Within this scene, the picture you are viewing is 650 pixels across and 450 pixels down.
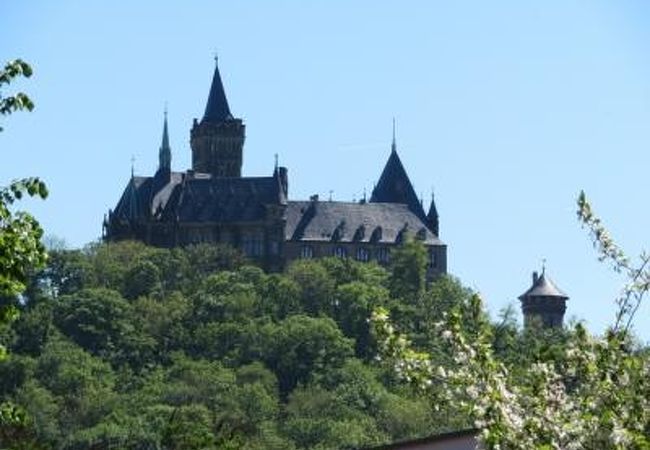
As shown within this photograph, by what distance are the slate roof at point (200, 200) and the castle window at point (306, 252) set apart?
3128mm

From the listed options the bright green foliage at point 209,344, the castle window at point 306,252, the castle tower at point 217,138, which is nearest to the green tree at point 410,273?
the bright green foliage at point 209,344

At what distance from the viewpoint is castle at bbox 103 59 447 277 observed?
172 meters

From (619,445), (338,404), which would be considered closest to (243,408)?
(338,404)

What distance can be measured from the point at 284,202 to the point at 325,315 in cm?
903

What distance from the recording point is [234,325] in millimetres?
166500

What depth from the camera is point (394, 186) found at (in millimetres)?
185000

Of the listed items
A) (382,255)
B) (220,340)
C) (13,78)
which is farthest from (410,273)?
(13,78)

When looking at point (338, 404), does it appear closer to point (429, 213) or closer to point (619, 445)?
point (429, 213)

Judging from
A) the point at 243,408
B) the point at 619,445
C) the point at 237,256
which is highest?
the point at 237,256

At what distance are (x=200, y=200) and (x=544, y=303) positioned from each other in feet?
78.7

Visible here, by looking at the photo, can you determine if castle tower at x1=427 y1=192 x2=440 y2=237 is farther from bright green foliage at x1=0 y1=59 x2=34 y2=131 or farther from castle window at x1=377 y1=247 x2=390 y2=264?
bright green foliage at x1=0 y1=59 x2=34 y2=131

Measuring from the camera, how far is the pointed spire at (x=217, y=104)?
7156 inches

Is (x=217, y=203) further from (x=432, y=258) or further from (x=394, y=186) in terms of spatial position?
(x=394, y=186)

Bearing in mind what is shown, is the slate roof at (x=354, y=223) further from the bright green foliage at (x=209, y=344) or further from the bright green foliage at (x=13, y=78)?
the bright green foliage at (x=13, y=78)
